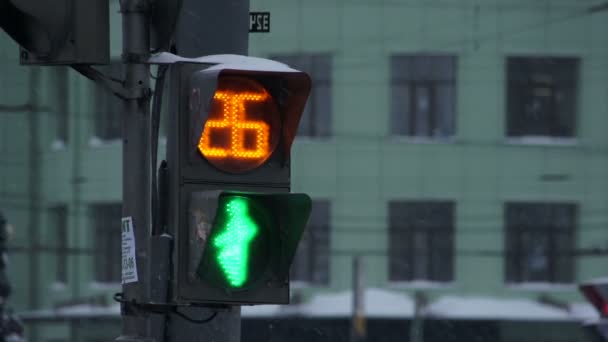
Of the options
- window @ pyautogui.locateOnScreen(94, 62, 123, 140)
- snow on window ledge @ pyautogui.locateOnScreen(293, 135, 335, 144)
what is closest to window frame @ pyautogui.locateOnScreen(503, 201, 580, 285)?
snow on window ledge @ pyautogui.locateOnScreen(293, 135, 335, 144)

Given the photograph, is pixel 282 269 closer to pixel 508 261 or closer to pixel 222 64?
pixel 222 64

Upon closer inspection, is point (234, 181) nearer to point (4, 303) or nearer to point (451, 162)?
point (4, 303)

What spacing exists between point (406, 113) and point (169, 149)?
106 feet

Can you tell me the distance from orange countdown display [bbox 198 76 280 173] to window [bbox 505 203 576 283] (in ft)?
105

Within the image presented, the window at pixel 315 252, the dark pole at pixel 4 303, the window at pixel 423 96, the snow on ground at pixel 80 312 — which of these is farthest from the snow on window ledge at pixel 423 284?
the dark pole at pixel 4 303

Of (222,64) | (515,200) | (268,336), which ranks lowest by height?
(268,336)

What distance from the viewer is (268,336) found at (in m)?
39.5

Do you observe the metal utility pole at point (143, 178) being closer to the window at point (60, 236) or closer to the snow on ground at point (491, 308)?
the snow on ground at point (491, 308)

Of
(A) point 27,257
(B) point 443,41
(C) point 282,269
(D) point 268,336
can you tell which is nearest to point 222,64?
(C) point 282,269

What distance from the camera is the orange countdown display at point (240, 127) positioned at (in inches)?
212

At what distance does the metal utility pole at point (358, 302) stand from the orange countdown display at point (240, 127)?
99.1 feet

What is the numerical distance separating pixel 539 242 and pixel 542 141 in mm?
2555

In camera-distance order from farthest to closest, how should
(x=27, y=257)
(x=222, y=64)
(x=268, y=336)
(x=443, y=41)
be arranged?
(x=27, y=257)
(x=268, y=336)
(x=443, y=41)
(x=222, y=64)

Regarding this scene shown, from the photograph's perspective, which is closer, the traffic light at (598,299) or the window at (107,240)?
the traffic light at (598,299)
